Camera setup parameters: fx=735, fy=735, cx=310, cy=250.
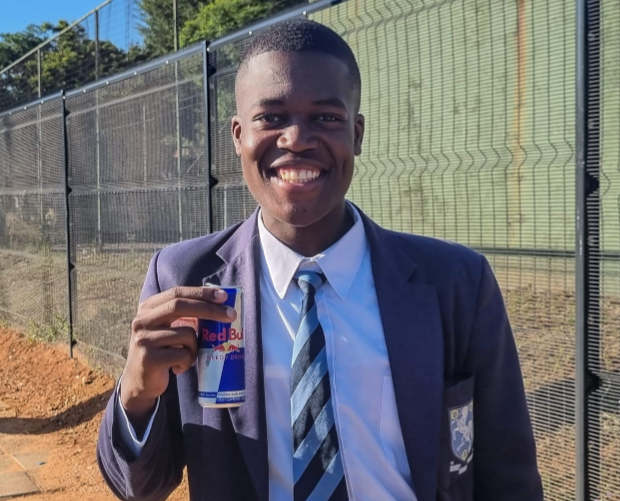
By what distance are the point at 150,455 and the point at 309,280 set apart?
582 millimetres

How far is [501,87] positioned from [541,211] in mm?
671

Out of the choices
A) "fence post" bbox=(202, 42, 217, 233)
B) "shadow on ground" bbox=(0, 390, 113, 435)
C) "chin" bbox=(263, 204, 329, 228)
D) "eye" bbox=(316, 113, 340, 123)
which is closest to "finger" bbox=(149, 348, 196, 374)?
"chin" bbox=(263, 204, 329, 228)

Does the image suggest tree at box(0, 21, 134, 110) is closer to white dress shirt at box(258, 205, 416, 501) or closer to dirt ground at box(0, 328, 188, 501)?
dirt ground at box(0, 328, 188, 501)

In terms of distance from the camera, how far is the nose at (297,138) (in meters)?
1.87

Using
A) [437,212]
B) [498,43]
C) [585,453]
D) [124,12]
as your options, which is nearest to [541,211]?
[437,212]

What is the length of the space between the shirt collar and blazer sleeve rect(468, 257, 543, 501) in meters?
0.34

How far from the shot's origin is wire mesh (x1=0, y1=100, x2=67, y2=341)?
8.46 meters

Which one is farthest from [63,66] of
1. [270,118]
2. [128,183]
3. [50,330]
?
[270,118]

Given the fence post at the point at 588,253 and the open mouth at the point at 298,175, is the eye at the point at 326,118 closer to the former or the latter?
the open mouth at the point at 298,175

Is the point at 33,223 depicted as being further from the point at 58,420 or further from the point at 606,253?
the point at 606,253

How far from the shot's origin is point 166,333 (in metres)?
1.69

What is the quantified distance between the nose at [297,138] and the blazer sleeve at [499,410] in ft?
1.83

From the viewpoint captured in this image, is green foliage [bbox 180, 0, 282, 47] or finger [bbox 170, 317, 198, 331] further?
green foliage [bbox 180, 0, 282, 47]

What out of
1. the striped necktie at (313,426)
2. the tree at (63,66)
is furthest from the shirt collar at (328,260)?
the tree at (63,66)
